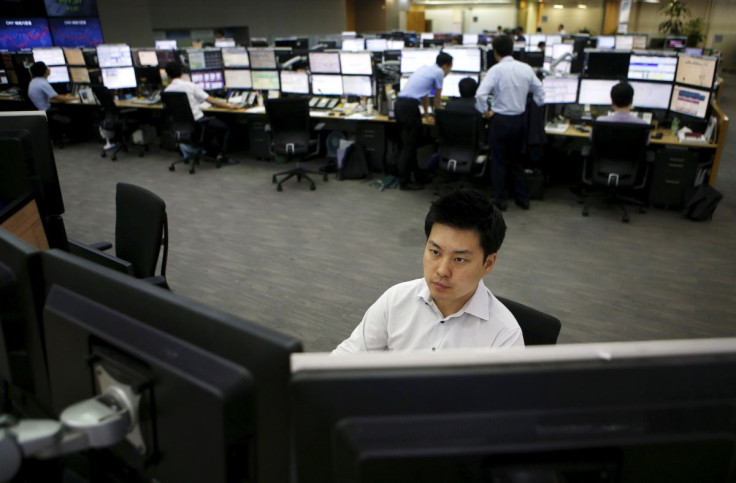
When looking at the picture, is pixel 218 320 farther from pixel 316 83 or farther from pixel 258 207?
pixel 316 83

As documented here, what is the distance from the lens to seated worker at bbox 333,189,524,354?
4.59 feet

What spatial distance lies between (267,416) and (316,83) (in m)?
5.98

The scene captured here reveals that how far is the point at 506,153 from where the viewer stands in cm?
478

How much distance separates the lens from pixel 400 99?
5070 millimetres

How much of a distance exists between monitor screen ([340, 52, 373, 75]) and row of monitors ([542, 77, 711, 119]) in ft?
6.16

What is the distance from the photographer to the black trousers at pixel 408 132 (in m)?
5.04

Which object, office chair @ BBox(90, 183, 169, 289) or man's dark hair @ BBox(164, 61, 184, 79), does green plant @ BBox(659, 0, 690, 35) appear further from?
office chair @ BBox(90, 183, 169, 289)

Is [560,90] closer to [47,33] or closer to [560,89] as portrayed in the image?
[560,89]

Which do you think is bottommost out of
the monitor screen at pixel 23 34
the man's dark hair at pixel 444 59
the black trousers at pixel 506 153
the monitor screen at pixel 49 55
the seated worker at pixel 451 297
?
the black trousers at pixel 506 153

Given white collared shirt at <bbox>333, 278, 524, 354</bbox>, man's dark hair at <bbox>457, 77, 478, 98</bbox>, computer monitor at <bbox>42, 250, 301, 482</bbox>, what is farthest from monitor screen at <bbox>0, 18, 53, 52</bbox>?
computer monitor at <bbox>42, 250, 301, 482</bbox>

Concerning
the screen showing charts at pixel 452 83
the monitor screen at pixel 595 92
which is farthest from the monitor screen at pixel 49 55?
the monitor screen at pixel 595 92

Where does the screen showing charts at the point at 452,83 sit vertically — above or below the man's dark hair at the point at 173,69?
below

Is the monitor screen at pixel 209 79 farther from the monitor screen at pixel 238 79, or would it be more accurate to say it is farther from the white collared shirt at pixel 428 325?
the white collared shirt at pixel 428 325

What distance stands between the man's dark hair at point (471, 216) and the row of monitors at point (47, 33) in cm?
1030
